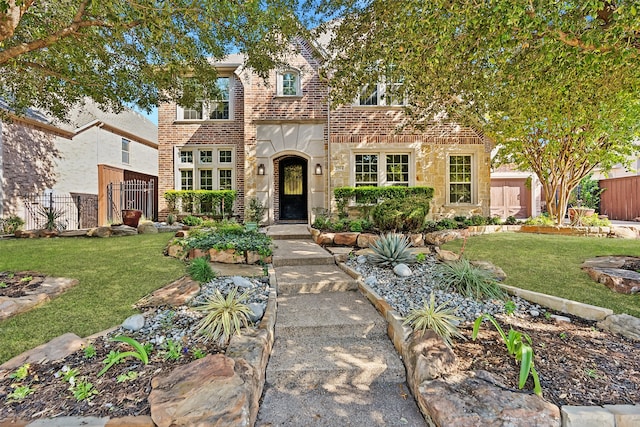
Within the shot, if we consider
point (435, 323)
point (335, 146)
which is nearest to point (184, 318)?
point (435, 323)

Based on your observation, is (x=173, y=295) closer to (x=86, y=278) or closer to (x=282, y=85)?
(x=86, y=278)

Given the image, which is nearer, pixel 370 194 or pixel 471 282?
pixel 471 282

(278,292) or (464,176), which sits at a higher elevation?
(464,176)

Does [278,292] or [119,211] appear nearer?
[278,292]

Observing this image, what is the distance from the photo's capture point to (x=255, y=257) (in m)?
5.41

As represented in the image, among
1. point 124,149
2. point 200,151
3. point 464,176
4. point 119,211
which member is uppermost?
point 124,149

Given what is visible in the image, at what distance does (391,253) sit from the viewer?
5125mm

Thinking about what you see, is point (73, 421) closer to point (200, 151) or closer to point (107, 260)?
point (107, 260)

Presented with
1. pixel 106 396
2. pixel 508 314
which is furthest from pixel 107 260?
pixel 508 314

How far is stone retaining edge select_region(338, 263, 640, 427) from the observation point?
1891 mm

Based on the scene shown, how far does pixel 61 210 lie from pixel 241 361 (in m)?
13.3

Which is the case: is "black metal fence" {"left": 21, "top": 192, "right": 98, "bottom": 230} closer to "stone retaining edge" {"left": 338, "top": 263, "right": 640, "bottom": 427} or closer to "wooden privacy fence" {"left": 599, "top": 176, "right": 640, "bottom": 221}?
"stone retaining edge" {"left": 338, "top": 263, "right": 640, "bottom": 427}

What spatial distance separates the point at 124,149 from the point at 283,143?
989 centimetres

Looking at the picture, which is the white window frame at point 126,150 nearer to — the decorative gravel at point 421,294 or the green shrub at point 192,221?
the green shrub at point 192,221
